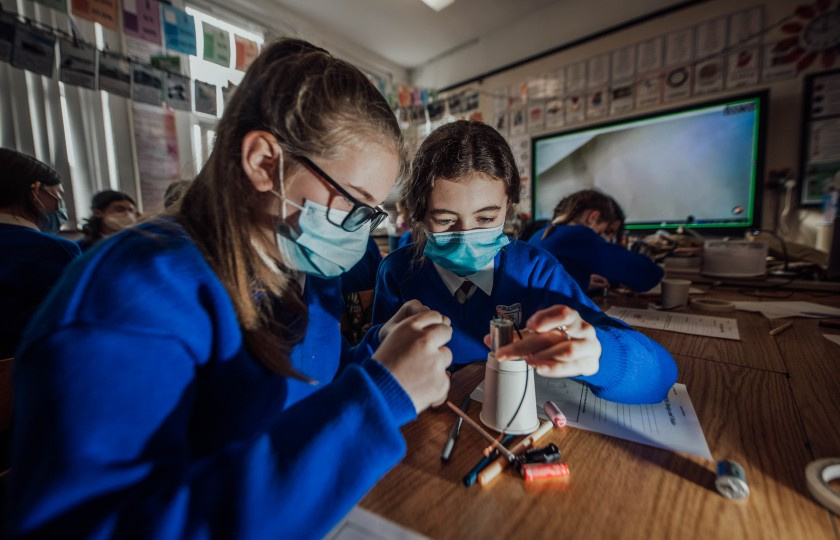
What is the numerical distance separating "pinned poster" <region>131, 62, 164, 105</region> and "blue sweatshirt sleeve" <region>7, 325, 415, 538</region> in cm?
239

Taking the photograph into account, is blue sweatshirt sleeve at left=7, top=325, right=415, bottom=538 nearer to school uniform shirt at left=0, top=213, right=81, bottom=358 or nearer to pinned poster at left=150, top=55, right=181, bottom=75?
school uniform shirt at left=0, top=213, right=81, bottom=358

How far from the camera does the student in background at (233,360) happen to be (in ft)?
1.04

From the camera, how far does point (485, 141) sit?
3.04 ft

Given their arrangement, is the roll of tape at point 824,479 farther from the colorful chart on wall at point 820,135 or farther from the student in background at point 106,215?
the student in background at point 106,215

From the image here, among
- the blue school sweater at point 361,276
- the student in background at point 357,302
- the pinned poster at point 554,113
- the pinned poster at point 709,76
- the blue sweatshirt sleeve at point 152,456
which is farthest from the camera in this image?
the pinned poster at point 554,113

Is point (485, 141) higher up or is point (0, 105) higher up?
point (0, 105)

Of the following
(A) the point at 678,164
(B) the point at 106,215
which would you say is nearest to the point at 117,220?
(B) the point at 106,215

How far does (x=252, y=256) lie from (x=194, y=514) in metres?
0.33

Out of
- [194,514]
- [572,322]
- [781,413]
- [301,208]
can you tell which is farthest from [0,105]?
[781,413]

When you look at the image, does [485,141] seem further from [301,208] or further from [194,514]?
[194,514]

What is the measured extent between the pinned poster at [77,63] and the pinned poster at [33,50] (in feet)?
0.13

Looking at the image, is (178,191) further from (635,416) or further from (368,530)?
(635,416)

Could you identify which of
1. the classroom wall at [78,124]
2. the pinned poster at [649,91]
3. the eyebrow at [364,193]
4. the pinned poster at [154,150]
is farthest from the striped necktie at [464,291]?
the pinned poster at [649,91]

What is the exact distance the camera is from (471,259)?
3.01 ft
